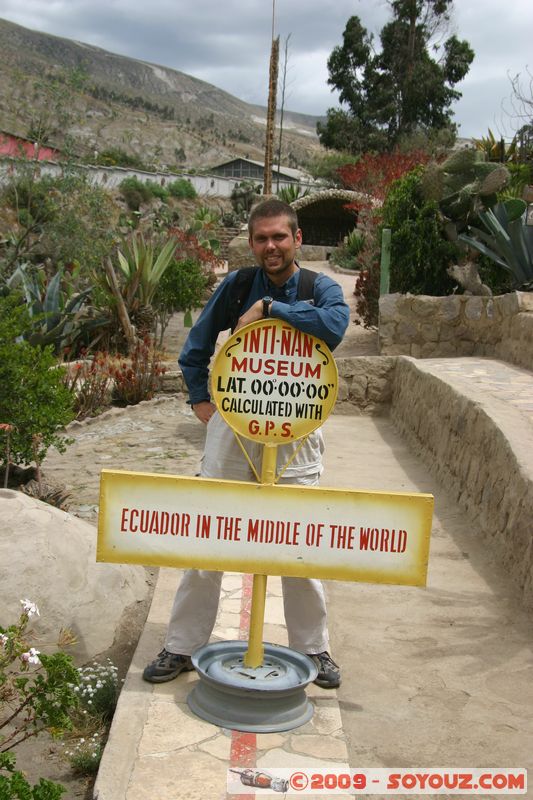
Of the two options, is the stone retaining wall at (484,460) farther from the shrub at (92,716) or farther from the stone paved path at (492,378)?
the shrub at (92,716)

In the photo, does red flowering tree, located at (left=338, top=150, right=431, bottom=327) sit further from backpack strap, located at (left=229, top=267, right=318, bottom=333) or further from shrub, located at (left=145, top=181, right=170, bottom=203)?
shrub, located at (left=145, top=181, right=170, bottom=203)

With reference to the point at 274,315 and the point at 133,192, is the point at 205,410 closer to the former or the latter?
the point at 274,315

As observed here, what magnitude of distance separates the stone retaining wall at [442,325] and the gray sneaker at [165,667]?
6.79 metres

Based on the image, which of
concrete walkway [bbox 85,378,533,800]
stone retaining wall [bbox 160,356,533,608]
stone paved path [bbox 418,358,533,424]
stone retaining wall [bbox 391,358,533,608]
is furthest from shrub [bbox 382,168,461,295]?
concrete walkway [bbox 85,378,533,800]

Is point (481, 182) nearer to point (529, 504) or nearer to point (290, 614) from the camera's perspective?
point (529, 504)

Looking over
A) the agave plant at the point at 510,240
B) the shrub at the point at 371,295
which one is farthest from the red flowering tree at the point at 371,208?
the agave plant at the point at 510,240

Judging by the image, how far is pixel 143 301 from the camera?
12.7m

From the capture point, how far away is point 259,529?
2.78 metres

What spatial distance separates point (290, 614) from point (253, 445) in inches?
24.8

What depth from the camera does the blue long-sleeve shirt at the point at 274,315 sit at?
9.39 ft

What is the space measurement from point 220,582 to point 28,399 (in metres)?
2.83

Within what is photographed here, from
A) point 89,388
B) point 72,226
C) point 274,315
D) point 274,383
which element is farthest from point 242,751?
point 72,226

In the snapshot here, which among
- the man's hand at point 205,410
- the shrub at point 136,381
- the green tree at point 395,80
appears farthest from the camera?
the green tree at point 395,80

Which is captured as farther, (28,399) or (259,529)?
(28,399)
